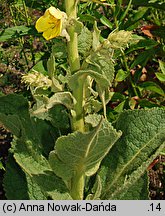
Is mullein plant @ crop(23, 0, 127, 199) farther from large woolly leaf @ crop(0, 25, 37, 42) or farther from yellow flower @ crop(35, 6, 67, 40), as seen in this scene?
large woolly leaf @ crop(0, 25, 37, 42)

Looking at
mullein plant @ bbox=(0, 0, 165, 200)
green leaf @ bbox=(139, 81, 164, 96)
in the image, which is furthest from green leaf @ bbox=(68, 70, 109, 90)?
green leaf @ bbox=(139, 81, 164, 96)

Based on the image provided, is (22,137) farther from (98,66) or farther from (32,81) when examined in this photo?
(98,66)

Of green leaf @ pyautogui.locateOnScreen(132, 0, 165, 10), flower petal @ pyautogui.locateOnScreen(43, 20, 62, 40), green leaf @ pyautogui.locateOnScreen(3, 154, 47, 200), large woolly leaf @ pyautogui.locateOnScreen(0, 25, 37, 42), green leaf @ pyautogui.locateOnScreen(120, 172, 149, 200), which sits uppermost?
flower petal @ pyautogui.locateOnScreen(43, 20, 62, 40)

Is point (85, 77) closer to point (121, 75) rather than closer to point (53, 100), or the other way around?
point (53, 100)

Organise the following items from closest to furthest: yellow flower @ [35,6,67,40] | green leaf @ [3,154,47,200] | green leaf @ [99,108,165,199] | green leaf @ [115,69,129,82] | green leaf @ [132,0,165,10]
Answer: yellow flower @ [35,6,67,40]
green leaf @ [99,108,165,199]
green leaf @ [3,154,47,200]
green leaf @ [132,0,165,10]
green leaf @ [115,69,129,82]

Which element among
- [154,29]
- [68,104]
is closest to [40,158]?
[68,104]

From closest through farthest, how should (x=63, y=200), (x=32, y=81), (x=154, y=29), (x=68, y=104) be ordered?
(x=32, y=81)
(x=68, y=104)
(x=63, y=200)
(x=154, y=29)

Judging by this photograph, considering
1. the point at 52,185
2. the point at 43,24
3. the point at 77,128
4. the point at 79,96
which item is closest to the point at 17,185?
the point at 52,185
